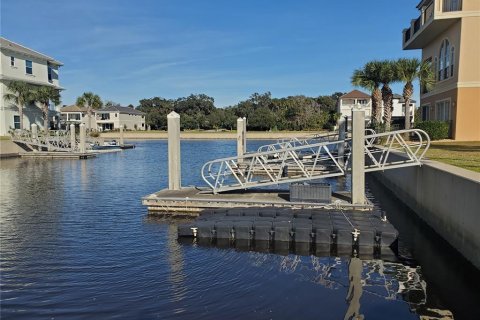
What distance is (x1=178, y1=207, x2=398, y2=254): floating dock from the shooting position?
10.7 meters

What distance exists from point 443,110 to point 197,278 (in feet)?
91.1

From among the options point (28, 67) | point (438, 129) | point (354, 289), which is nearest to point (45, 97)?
point (28, 67)

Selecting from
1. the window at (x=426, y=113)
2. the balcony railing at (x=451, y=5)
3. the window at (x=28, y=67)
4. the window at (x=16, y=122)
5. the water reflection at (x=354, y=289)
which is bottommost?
the water reflection at (x=354, y=289)

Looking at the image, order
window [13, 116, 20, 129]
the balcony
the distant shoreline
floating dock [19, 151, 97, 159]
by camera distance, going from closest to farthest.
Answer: the balcony < floating dock [19, 151, 97, 159] < window [13, 116, 20, 129] < the distant shoreline

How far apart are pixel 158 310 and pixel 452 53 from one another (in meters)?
28.0

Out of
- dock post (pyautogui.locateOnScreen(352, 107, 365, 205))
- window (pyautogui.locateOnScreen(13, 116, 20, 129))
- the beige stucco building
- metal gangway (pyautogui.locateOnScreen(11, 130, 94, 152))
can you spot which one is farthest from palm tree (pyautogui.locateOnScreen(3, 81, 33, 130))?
dock post (pyautogui.locateOnScreen(352, 107, 365, 205))

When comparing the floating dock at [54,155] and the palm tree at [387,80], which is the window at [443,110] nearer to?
the palm tree at [387,80]

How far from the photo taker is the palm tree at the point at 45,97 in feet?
157

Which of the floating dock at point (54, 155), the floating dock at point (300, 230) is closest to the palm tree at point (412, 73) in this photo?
the floating dock at point (300, 230)

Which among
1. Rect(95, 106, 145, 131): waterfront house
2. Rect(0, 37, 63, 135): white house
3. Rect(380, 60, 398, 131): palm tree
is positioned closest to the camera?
Rect(380, 60, 398, 131): palm tree

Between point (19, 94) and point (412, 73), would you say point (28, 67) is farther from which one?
point (412, 73)

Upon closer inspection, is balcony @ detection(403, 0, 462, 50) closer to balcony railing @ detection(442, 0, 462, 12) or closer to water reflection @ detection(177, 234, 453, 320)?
balcony railing @ detection(442, 0, 462, 12)

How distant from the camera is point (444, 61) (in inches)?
1217

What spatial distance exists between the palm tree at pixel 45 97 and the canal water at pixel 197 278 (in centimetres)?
3727
